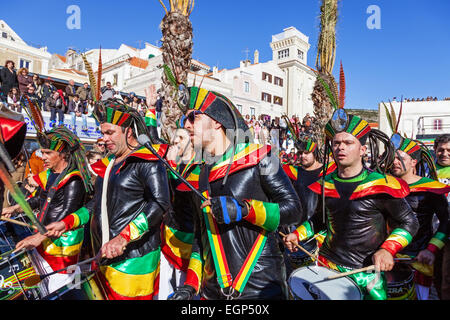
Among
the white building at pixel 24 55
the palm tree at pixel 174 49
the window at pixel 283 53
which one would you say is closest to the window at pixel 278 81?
the window at pixel 283 53

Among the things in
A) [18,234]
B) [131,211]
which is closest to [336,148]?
[131,211]

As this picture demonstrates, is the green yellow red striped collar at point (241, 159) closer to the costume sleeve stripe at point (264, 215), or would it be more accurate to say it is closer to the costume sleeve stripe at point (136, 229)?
the costume sleeve stripe at point (264, 215)

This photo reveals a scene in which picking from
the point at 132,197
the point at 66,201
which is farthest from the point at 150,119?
the point at 132,197

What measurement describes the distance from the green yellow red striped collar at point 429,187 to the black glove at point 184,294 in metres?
3.14

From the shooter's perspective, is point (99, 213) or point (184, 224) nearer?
point (99, 213)

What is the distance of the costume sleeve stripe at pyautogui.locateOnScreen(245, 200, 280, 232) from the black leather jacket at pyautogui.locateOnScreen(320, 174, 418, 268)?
3.76 ft

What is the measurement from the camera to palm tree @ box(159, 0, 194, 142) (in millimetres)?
5968

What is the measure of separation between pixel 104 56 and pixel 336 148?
174 ft

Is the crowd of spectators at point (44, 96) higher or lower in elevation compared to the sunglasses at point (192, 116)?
higher

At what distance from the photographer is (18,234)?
317 cm

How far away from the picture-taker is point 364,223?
2.84 m

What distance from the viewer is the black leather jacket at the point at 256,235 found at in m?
2.15
